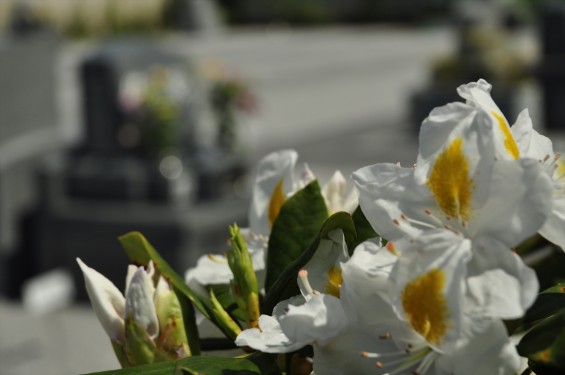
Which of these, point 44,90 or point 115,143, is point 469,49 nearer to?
point 44,90

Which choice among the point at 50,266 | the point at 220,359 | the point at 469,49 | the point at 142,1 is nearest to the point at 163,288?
the point at 220,359

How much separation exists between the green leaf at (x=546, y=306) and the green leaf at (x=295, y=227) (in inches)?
8.8

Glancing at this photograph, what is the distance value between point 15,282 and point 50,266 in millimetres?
294

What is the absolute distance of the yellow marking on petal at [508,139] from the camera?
0.77m

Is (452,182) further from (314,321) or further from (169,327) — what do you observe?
(169,327)

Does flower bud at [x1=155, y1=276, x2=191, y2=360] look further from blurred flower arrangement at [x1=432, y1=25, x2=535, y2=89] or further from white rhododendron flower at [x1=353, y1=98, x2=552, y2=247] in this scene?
blurred flower arrangement at [x1=432, y1=25, x2=535, y2=89]

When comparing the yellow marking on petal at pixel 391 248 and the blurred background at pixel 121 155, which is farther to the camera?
the blurred background at pixel 121 155

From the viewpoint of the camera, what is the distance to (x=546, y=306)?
0.81 metres

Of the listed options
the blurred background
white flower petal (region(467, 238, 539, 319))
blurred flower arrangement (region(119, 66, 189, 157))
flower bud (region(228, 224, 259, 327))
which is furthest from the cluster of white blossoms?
blurred flower arrangement (region(119, 66, 189, 157))

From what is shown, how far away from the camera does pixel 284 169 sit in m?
1.04

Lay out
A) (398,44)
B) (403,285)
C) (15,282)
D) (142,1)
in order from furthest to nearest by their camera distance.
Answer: (142,1)
(398,44)
(15,282)
(403,285)

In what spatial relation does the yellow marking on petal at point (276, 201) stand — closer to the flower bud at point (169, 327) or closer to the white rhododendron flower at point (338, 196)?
the white rhododendron flower at point (338, 196)

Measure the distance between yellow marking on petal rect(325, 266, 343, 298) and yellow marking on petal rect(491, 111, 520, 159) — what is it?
166mm

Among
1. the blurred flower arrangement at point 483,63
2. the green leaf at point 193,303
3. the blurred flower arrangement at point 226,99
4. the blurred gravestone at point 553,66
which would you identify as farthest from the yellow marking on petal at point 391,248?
the blurred flower arrangement at point 483,63
